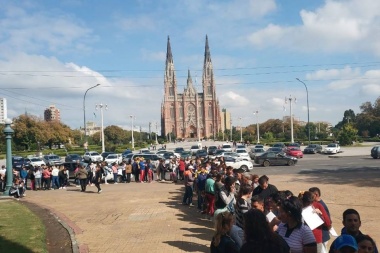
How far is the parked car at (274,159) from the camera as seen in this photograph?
3319cm

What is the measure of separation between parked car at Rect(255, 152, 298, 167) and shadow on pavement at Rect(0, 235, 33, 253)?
26.5 metres

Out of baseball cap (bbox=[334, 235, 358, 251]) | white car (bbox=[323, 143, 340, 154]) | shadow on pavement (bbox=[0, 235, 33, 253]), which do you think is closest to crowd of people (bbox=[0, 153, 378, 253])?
baseball cap (bbox=[334, 235, 358, 251])

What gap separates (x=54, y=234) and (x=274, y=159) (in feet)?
83.3

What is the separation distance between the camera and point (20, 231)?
10797mm

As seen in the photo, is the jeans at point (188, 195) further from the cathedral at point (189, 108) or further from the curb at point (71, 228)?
the cathedral at point (189, 108)

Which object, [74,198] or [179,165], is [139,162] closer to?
[179,165]

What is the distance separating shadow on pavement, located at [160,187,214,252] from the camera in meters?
8.85

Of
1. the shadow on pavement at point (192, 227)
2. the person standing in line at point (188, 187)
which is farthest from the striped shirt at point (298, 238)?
the person standing in line at point (188, 187)

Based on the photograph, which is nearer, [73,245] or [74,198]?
[73,245]

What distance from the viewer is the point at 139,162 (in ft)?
81.7

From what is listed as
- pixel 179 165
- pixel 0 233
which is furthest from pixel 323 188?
pixel 0 233

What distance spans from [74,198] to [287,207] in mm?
15652

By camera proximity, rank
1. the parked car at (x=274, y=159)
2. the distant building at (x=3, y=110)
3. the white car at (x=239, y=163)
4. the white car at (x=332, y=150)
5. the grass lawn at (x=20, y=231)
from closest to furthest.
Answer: the grass lawn at (x=20, y=231), the distant building at (x=3, y=110), the white car at (x=239, y=163), the parked car at (x=274, y=159), the white car at (x=332, y=150)

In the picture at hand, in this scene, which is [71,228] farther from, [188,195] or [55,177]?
[55,177]
